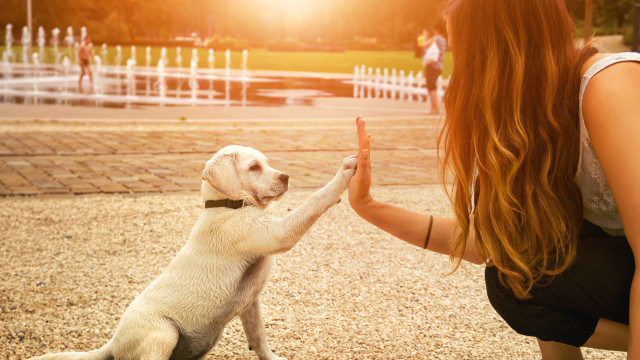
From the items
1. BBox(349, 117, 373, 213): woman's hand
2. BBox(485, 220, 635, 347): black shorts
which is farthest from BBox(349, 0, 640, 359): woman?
BBox(349, 117, 373, 213): woman's hand

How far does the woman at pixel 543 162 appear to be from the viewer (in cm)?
246

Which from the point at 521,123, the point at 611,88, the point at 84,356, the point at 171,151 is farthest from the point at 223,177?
the point at 171,151

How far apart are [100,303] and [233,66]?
122 ft

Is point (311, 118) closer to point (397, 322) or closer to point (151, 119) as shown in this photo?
point (151, 119)

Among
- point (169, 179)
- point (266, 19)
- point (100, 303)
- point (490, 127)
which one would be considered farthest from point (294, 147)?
point (266, 19)

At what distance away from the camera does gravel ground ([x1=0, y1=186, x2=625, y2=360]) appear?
372 centimetres

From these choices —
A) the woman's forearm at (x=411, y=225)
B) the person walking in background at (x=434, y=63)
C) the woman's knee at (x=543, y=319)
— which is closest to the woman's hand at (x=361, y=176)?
the woman's forearm at (x=411, y=225)

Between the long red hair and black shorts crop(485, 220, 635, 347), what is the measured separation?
0.06 meters

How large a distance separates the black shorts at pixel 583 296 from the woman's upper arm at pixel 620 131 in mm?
281

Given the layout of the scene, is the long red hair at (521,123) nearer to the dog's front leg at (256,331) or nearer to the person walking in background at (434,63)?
the dog's front leg at (256,331)

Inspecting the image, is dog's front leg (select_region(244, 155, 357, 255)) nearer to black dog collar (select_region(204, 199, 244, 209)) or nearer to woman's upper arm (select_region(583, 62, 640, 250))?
black dog collar (select_region(204, 199, 244, 209))

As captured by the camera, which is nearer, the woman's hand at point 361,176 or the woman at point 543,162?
the woman at point 543,162

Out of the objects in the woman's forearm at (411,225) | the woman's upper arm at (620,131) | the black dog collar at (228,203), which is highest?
the woman's upper arm at (620,131)

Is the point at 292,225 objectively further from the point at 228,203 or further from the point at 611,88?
the point at 611,88
